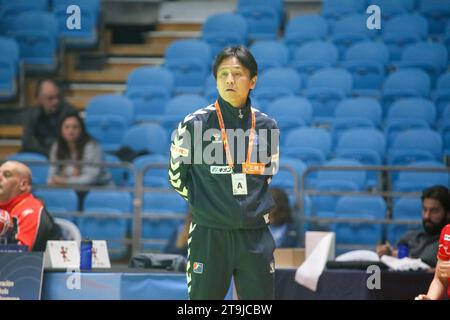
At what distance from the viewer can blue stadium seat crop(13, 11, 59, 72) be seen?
1084 centimetres

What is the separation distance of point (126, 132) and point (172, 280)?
4.25 meters

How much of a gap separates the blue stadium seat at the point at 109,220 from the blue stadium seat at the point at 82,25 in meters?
3.07

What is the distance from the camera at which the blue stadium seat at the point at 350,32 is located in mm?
10836

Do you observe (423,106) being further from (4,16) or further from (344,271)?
(4,16)

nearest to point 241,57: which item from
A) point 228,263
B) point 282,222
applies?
point 228,263

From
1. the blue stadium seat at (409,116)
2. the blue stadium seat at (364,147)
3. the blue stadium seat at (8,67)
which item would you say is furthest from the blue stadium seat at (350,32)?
the blue stadium seat at (8,67)

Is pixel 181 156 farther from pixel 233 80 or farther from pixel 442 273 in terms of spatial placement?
pixel 442 273

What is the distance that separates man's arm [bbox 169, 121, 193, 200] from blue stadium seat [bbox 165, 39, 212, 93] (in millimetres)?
6536

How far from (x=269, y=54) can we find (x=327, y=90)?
1.08m

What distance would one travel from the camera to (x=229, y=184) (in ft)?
13.4

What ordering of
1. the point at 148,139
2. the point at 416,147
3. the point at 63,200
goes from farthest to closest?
1. the point at 148,139
2. the point at 416,147
3. the point at 63,200

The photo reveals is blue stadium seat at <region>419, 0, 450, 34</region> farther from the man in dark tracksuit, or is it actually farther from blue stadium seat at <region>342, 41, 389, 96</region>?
the man in dark tracksuit
